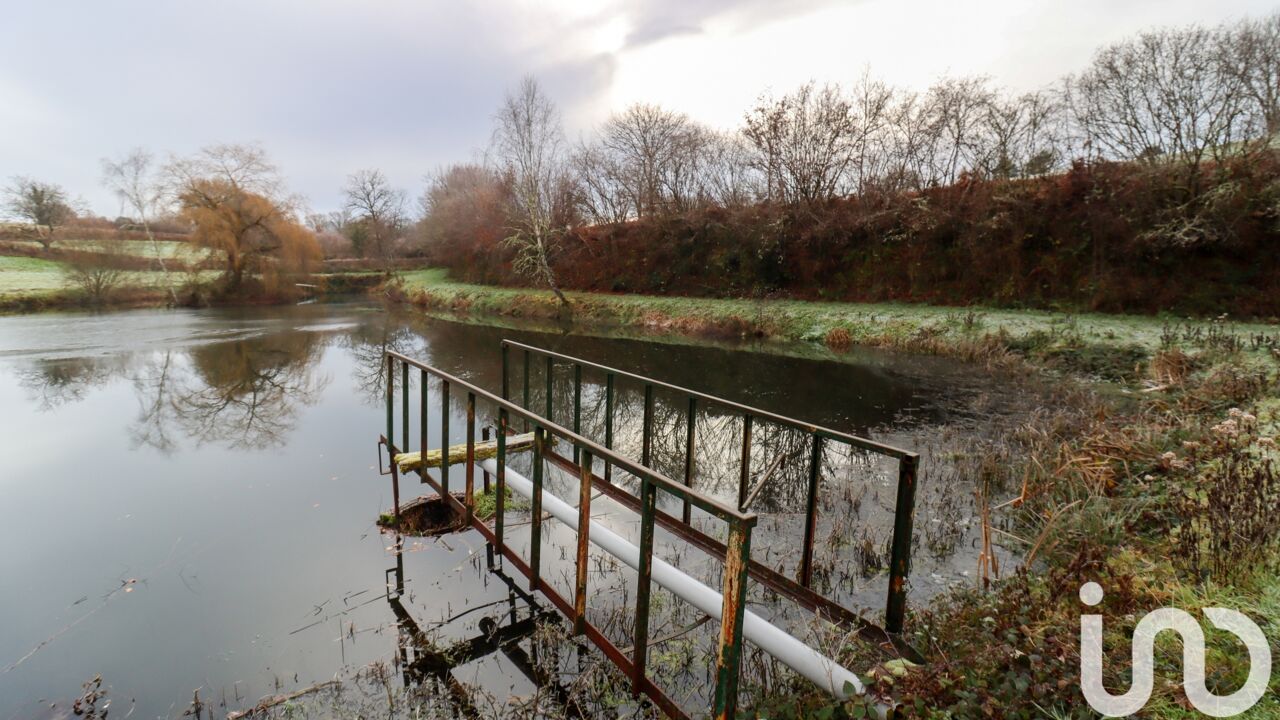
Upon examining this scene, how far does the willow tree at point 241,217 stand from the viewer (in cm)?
3225

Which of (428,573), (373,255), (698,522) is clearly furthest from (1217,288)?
(373,255)

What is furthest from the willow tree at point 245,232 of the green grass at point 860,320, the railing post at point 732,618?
the railing post at point 732,618

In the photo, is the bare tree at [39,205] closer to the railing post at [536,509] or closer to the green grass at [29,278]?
the green grass at [29,278]

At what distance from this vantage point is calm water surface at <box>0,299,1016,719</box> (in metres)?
4.13

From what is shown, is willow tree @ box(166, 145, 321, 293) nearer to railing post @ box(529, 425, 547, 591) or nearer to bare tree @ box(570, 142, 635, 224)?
bare tree @ box(570, 142, 635, 224)

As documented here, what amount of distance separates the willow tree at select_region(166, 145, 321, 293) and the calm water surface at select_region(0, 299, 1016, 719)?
1897 cm

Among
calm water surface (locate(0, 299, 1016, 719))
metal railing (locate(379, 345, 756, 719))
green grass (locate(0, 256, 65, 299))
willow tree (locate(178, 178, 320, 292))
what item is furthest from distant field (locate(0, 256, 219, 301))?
metal railing (locate(379, 345, 756, 719))

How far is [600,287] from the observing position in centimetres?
3000

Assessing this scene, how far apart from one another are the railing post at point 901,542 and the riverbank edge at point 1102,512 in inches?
7.1

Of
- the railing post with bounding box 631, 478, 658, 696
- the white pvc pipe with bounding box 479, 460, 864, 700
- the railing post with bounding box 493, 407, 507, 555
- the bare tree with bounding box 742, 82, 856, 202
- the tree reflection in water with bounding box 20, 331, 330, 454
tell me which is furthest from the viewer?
the bare tree with bounding box 742, 82, 856, 202

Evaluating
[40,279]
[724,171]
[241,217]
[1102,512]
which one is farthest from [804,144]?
[40,279]

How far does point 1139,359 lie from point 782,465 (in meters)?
10.1

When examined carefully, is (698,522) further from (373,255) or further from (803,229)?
(373,255)

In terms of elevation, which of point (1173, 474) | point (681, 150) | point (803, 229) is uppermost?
point (681, 150)
